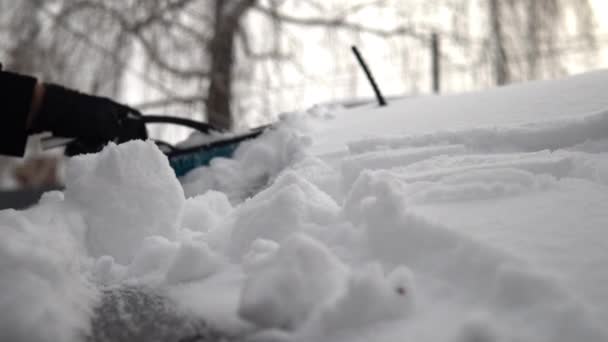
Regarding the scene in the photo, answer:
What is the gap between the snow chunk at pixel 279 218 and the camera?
0.85 metres

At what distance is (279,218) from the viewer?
86 centimetres

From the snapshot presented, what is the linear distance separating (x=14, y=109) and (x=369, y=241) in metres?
1.28

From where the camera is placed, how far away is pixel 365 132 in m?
1.48

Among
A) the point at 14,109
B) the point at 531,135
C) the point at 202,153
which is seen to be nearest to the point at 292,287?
the point at 531,135

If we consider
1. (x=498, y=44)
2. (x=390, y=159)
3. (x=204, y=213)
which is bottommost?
(x=204, y=213)

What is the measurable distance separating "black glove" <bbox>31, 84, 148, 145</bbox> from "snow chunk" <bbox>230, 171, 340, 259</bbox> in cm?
90

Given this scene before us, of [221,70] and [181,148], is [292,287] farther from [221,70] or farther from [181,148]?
[221,70]

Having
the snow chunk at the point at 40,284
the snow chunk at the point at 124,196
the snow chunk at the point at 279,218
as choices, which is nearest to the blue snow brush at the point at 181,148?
the snow chunk at the point at 124,196

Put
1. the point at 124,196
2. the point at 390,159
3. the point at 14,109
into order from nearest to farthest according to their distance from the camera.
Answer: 1. the point at 124,196
2. the point at 390,159
3. the point at 14,109

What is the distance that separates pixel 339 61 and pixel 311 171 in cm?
340

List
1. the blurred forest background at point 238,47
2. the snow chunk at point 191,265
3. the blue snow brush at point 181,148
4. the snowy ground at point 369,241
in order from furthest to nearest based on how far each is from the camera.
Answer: the blurred forest background at point 238,47 < the blue snow brush at point 181,148 < the snow chunk at point 191,265 < the snowy ground at point 369,241

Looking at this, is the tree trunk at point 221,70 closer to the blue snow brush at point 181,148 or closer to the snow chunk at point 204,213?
the blue snow brush at point 181,148

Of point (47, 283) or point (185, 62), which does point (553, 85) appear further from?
point (185, 62)

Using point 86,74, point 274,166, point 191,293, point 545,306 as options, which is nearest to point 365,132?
point 274,166
